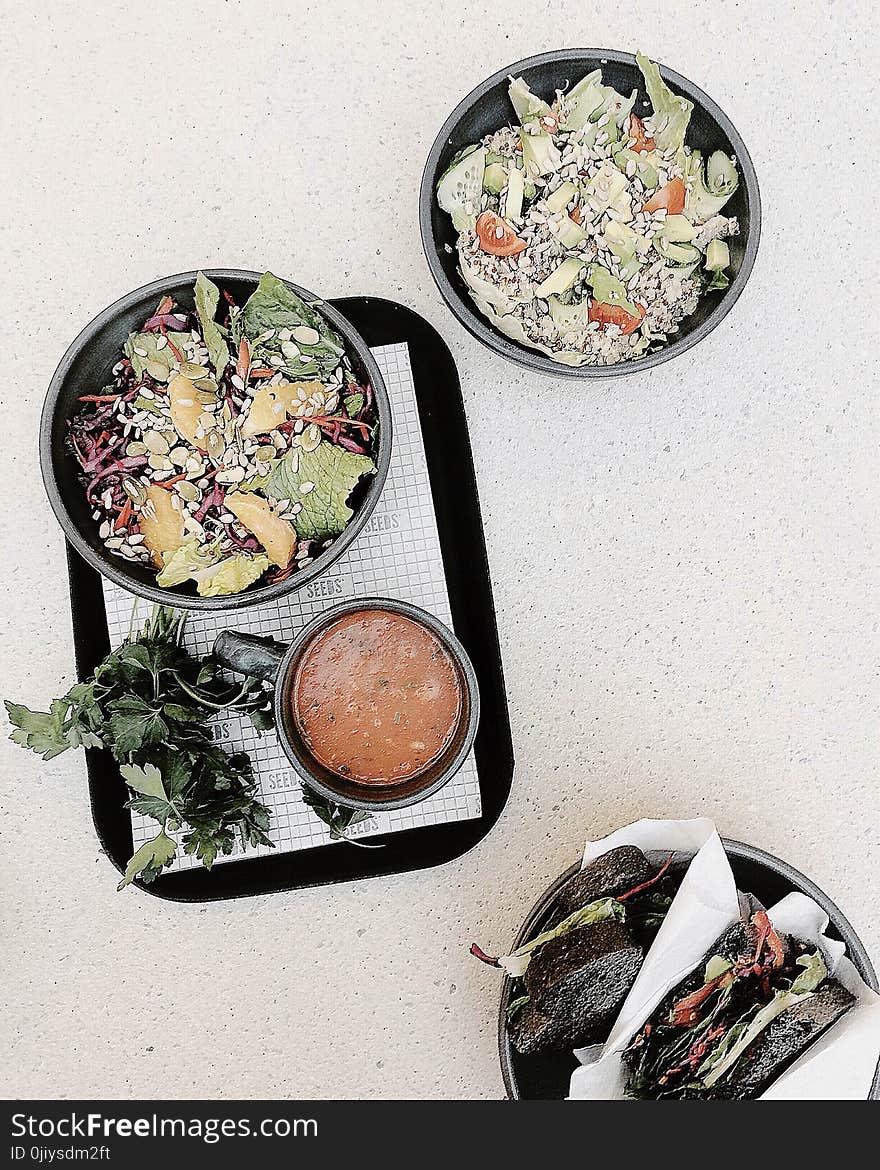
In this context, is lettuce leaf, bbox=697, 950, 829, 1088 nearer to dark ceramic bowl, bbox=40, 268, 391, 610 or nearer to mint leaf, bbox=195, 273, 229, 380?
dark ceramic bowl, bbox=40, 268, 391, 610

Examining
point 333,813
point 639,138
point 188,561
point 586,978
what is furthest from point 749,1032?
point 639,138

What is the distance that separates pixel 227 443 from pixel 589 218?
42 cm

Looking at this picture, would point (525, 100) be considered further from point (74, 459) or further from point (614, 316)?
point (74, 459)

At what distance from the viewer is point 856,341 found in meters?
1.24

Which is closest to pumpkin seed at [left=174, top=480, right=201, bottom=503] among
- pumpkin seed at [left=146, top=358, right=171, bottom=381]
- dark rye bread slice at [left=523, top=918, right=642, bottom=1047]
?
pumpkin seed at [left=146, top=358, right=171, bottom=381]

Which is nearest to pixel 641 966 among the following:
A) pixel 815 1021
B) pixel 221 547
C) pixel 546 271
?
pixel 815 1021

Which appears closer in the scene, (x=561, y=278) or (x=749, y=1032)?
(x=749, y=1032)

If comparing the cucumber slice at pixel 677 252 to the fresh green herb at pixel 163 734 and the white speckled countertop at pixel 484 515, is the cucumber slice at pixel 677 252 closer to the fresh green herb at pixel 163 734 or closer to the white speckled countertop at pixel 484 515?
the white speckled countertop at pixel 484 515

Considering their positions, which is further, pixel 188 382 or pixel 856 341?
pixel 856 341

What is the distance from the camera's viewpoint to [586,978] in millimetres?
951

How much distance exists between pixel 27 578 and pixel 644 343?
0.72 metres

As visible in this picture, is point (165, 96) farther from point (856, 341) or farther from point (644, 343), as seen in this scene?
point (856, 341)

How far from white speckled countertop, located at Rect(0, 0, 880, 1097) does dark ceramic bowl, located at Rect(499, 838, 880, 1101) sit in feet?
0.45

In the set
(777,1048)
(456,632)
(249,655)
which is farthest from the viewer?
(456,632)
